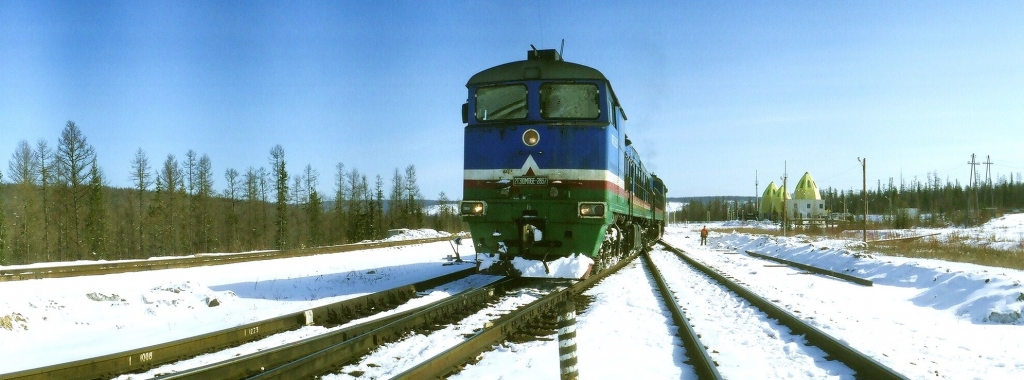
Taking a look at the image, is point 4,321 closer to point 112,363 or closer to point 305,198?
point 112,363

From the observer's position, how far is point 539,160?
1098 cm

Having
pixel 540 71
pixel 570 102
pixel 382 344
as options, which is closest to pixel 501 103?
pixel 540 71

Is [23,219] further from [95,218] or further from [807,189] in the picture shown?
[807,189]

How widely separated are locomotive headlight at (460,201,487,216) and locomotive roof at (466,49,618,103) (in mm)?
2279

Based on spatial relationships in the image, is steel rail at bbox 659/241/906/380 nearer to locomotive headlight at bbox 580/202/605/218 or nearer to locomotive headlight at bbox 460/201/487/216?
locomotive headlight at bbox 580/202/605/218

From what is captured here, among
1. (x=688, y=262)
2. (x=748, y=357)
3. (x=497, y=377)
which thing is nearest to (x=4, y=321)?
(x=497, y=377)

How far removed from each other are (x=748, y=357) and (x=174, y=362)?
5547 millimetres

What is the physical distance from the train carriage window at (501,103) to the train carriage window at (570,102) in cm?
42

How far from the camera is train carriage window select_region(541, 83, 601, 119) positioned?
1112cm

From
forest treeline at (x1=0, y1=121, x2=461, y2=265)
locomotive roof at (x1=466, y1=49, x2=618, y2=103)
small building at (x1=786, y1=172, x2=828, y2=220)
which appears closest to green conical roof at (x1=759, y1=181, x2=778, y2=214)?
small building at (x1=786, y1=172, x2=828, y2=220)

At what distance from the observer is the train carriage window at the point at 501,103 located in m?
11.3

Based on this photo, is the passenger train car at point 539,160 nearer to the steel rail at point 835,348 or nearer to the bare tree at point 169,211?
the steel rail at point 835,348

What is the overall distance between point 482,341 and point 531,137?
5.50 meters

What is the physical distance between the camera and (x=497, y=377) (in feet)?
17.0
